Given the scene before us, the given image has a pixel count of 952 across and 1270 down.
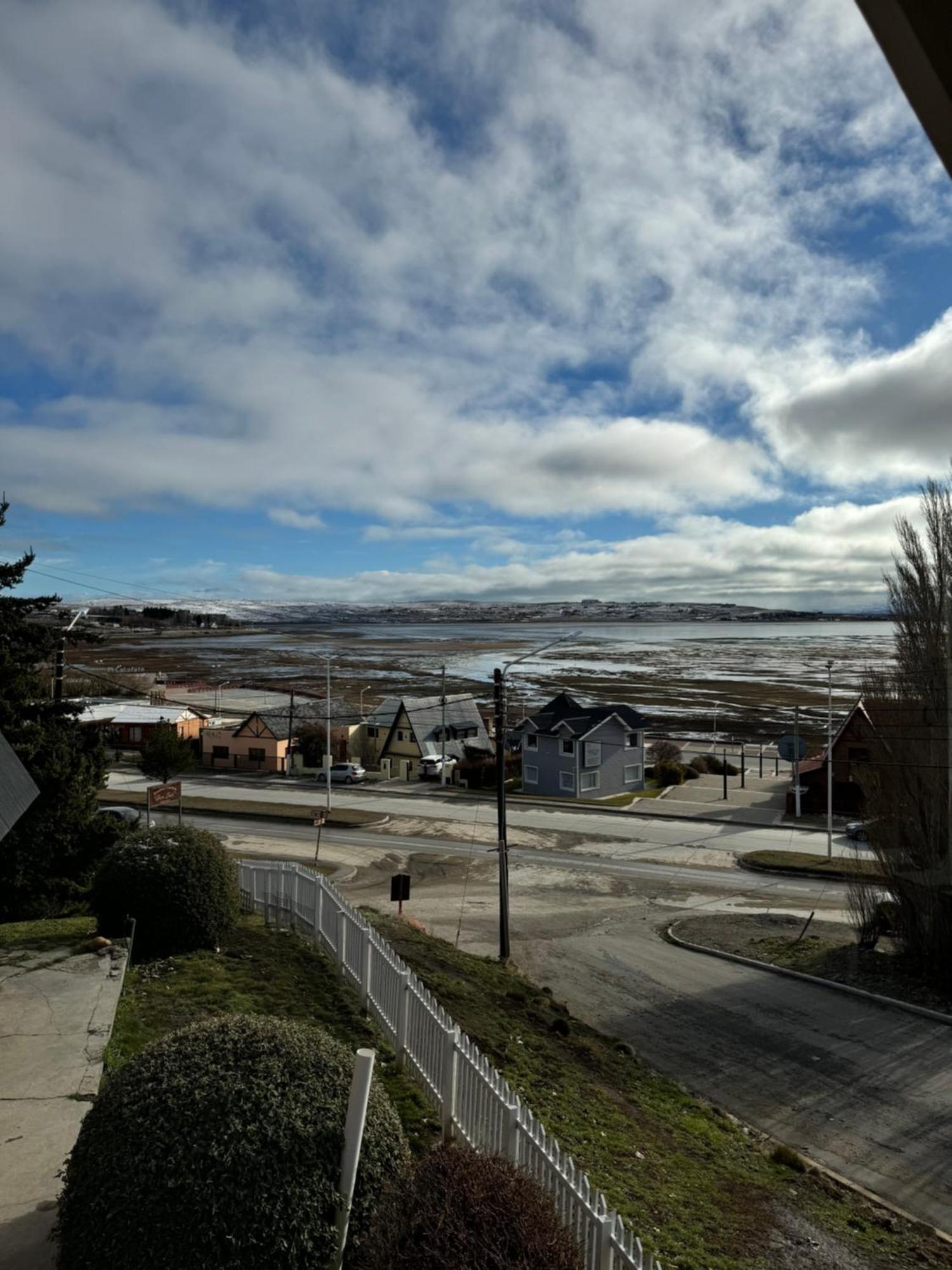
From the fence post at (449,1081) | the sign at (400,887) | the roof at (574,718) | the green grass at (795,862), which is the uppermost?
the roof at (574,718)

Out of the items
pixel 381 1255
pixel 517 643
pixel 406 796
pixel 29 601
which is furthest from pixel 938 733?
pixel 517 643

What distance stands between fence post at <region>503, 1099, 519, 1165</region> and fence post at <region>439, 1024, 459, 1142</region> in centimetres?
123

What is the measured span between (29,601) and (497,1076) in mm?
18798

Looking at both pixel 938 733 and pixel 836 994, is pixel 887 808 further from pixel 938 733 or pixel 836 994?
pixel 836 994

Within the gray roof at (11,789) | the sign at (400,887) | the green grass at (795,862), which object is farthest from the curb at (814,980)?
the gray roof at (11,789)

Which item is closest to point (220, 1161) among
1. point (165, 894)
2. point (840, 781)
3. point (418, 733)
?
point (165, 894)

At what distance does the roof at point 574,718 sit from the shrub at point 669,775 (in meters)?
4.75

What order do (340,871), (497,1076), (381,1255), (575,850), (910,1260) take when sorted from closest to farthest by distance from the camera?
(381,1255), (497,1076), (910,1260), (340,871), (575,850)

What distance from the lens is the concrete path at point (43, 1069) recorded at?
22.6ft

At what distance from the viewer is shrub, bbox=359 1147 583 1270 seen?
469 cm

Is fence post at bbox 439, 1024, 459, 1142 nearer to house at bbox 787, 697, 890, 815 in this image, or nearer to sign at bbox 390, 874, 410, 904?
sign at bbox 390, 874, 410, 904

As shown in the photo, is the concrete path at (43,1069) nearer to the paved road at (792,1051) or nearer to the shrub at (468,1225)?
the shrub at (468,1225)

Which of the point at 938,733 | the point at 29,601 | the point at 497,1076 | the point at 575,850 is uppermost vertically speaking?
the point at 29,601

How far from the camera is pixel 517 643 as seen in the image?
192m
